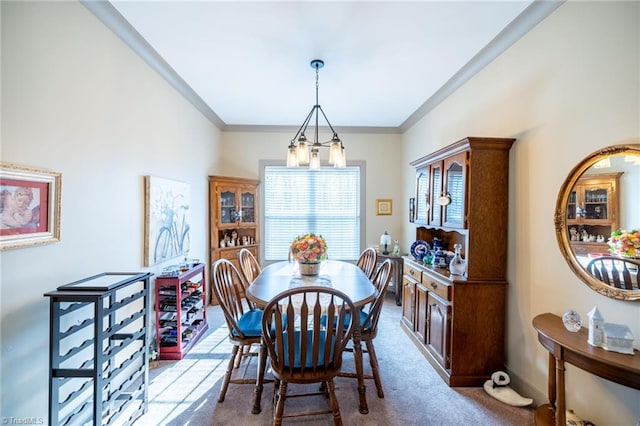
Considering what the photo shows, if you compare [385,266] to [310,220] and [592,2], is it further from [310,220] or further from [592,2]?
[310,220]

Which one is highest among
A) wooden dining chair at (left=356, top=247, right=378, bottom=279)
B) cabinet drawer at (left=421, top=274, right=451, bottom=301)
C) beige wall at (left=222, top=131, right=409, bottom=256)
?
beige wall at (left=222, top=131, right=409, bottom=256)

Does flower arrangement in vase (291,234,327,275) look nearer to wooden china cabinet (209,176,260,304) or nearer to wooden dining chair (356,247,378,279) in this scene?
wooden dining chair (356,247,378,279)

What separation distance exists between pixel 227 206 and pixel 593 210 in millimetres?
4275

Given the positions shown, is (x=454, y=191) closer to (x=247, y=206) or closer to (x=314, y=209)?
(x=314, y=209)

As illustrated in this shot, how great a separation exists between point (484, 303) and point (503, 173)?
3.69 ft

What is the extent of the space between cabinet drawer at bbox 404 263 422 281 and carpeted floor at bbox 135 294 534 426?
2.64 ft

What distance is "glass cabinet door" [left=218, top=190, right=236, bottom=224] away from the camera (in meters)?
4.38

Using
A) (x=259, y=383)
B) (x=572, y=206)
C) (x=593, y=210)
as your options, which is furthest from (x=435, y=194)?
(x=259, y=383)

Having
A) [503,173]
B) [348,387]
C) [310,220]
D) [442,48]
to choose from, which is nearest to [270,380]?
[348,387]

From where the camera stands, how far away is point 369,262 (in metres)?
3.22

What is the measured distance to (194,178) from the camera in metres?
3.77

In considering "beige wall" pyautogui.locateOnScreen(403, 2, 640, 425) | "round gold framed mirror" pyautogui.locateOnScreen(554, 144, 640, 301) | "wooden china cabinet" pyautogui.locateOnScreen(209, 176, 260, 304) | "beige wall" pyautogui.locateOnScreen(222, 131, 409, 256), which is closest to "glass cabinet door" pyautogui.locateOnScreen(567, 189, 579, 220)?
"round gold framed mirror" pyautogui.locateOnScreen(554, 144, 640, 301)

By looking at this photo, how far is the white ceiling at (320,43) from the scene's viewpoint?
1.99 metres

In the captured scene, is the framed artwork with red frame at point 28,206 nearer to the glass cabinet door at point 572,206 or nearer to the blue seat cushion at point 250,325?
the blue seat cushion at point 250,325
